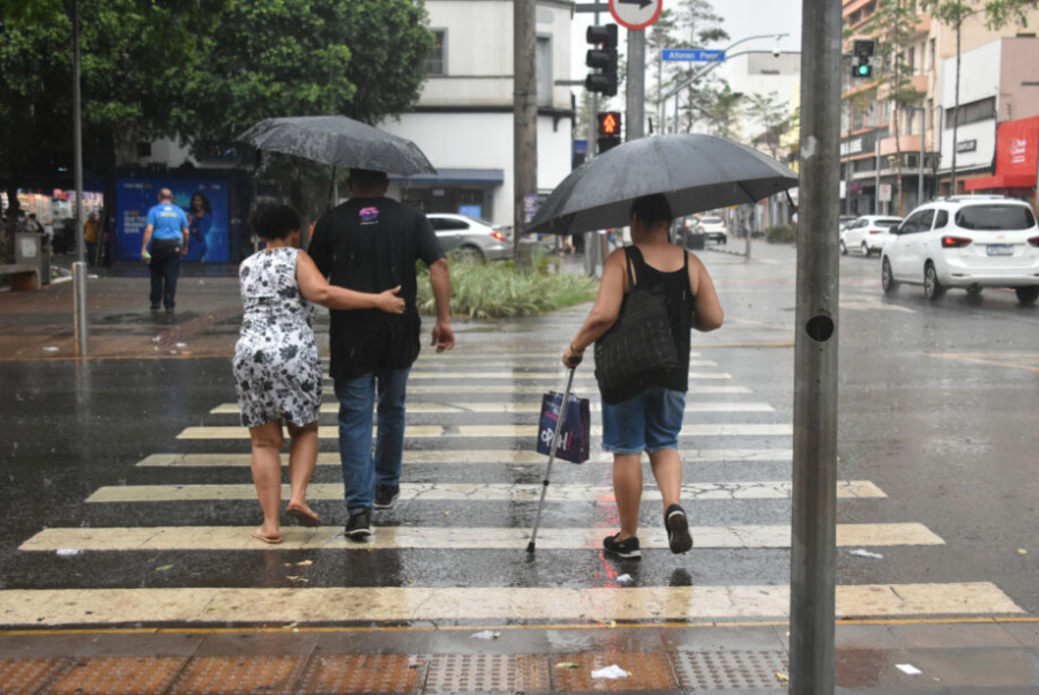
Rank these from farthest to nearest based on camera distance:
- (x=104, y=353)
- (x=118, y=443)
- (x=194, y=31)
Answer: (x=194, y=31) → (x=104, y=353) → (x=118, y=443)

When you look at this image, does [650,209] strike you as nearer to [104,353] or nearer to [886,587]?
[886,587]

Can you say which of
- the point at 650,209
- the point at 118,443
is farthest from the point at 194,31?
the point at 650,209

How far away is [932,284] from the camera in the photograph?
20766 mm

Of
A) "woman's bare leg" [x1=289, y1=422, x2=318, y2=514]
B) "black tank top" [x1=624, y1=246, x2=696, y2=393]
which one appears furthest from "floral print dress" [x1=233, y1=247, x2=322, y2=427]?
"black tank top" [x1=624, y1=246, x2=696, y2=393]

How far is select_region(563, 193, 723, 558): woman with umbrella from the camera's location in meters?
5.31

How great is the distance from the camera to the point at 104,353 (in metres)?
13.4

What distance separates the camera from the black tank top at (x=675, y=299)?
5.33 meters

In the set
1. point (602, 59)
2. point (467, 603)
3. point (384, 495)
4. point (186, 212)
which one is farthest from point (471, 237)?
point (467, 603)

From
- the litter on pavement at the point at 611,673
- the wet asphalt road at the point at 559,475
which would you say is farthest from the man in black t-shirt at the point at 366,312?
the litter on pavement at the point at 611,673

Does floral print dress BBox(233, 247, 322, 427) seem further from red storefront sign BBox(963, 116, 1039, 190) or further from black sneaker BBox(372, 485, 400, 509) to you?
red storefront sign BBox(963, 116, 1039, 190)

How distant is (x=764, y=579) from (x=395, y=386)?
6.79ft

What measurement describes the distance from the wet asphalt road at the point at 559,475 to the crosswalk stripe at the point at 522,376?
1.10ft

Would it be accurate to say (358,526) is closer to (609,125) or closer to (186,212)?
(609,125)

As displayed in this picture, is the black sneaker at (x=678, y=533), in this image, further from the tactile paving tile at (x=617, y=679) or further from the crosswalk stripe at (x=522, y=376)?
the crosswalk stripe at (x=522, y=376)
